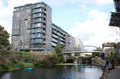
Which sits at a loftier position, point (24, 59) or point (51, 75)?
point (24, 59)

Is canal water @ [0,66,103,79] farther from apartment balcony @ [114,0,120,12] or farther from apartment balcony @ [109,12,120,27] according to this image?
apartment balcony @ [114,0,120,12]

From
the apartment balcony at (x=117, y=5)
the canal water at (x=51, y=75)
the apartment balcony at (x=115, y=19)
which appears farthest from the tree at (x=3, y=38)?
the apartment balcony at (x=117, y=5)

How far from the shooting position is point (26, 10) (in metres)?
177

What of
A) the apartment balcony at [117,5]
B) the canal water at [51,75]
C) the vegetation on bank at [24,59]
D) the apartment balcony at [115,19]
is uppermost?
the apartment balcony at [117,5]

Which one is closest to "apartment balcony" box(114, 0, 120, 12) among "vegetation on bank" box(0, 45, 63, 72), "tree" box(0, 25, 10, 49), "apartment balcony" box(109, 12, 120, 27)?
"apartment balcony" box(109, 12, 120, 27)

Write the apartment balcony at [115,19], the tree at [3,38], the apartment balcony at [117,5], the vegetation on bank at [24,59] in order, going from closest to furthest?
the apartment balcony at [117,5]
the apartment balcony at [115,19]
the tree at [3,38]
the vegetation on bank at [24,59]

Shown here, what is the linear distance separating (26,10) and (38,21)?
52.2ft

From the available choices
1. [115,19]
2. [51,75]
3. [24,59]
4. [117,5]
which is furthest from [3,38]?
[117,5]

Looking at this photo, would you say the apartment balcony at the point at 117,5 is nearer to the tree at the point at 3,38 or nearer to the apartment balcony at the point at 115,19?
the apartment balcony at the point at 115,19

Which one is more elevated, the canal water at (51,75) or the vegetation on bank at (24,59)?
the vegetation on bank at (24,59)

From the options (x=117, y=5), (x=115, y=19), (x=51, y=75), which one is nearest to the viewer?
(x=117, y=5)

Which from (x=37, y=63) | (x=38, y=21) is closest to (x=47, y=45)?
(x=38, y=21)

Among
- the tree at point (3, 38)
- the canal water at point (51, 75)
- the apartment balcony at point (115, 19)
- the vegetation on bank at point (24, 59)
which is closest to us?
the apartment balcony at point (115, 19)

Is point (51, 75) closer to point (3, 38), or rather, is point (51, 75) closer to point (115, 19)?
point (115, 19)
